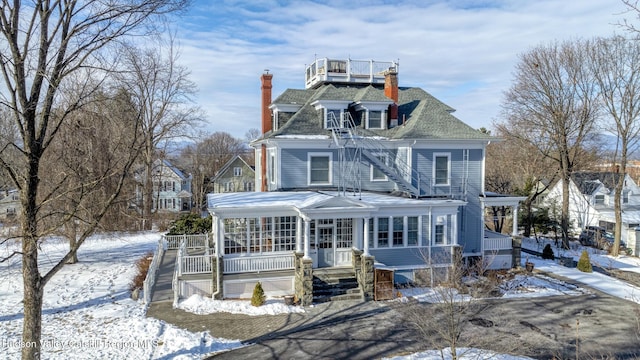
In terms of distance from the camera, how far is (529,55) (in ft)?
96.4

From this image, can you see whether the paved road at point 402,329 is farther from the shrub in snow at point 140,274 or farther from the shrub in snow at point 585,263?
the shrub in snow at point 585,263

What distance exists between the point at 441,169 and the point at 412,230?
3.92 meters

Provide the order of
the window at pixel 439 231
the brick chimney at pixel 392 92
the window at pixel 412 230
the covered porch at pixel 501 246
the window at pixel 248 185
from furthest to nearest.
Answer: the window at pixel 248 185 < the brick chimney at pixel 392 92 < the covered porch at pixel 501 246 < the window at pixel 439 231 < the window at pixel 412 230

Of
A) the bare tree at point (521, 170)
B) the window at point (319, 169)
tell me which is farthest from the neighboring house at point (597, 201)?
the window at point (319, 169)

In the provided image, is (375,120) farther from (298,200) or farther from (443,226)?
(298,200)

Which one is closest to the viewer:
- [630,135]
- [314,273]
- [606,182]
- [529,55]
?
[314,273]

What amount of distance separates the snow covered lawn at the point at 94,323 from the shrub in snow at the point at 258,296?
2823 millimetres

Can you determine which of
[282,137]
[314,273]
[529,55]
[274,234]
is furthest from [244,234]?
[529,55]

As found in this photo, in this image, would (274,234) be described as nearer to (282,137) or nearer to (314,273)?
(314,273)

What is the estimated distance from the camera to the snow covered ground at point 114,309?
12.0 meters

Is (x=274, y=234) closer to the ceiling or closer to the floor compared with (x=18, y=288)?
closer to the ceiling

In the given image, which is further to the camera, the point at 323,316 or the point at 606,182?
the point at 606,182

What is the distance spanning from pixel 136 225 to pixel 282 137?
18431 mm

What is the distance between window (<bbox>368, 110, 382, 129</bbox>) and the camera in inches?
887
